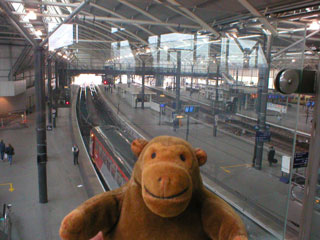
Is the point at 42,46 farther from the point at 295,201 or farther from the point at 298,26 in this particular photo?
the point at 295,201

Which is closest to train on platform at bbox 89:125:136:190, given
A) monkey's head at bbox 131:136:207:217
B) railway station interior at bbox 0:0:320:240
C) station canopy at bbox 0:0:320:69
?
railway station interior at bbox 0:0:320:240

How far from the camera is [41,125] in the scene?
6.99 metres

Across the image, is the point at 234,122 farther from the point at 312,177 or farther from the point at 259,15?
the point at 312,177

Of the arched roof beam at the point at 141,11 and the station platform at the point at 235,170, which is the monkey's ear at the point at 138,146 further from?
the arched roof beam at the point at 141,11

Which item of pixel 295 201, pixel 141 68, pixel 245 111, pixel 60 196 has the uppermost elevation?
pixel 141 68

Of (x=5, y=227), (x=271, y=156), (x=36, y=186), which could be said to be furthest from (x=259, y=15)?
(x=36, y=186)

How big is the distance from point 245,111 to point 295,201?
4532 millimetres

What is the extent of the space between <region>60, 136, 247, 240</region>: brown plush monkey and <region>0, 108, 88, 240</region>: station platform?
2.27m

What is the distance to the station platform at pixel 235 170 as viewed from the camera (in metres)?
5.40

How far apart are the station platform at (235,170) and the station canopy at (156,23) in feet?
5.21

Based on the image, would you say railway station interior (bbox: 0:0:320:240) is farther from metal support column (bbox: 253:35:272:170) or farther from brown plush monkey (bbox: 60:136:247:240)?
brown plush monkey (bbox: 60:136:247:240)

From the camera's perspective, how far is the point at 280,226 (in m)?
4.96

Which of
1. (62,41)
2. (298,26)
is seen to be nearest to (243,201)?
(298,26)

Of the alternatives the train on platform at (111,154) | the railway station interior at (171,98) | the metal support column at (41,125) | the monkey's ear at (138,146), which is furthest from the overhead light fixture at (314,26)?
the metal support column at (41,125)
